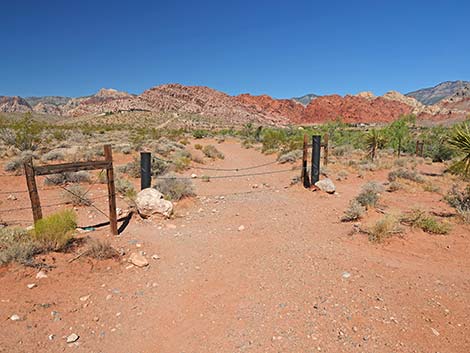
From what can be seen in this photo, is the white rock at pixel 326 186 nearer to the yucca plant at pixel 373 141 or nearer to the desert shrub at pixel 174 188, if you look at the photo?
the desert shrub at pixel 174 188

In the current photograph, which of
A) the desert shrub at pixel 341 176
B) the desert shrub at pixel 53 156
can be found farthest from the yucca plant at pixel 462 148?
the desert shrub at pixel 53 156

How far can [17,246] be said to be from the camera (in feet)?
16.0

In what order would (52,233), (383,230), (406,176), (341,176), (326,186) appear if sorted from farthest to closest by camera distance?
1. (341,176)
2. (406,176)
3. (326,186)
4. (383,230)
5. (52,233)

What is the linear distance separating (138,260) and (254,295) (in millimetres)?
2299

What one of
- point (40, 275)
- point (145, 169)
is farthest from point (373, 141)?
point (40, 275)

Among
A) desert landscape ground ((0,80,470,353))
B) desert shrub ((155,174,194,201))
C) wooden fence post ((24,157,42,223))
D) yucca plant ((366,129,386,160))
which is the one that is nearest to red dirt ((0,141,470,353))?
desert landscape ground ((0,80,470,353))

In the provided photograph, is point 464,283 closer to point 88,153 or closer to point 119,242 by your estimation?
point 119,242

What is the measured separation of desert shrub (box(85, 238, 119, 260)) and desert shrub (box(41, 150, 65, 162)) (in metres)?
11.0

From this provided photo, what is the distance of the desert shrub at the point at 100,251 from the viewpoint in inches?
211

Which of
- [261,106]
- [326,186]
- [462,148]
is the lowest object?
[326,186]

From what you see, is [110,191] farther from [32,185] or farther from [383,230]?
[383,230]

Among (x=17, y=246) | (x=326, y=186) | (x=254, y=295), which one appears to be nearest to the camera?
(x=254, y=295)

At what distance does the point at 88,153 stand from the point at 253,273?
13.6m

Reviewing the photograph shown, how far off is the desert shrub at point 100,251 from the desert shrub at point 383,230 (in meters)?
5.15
